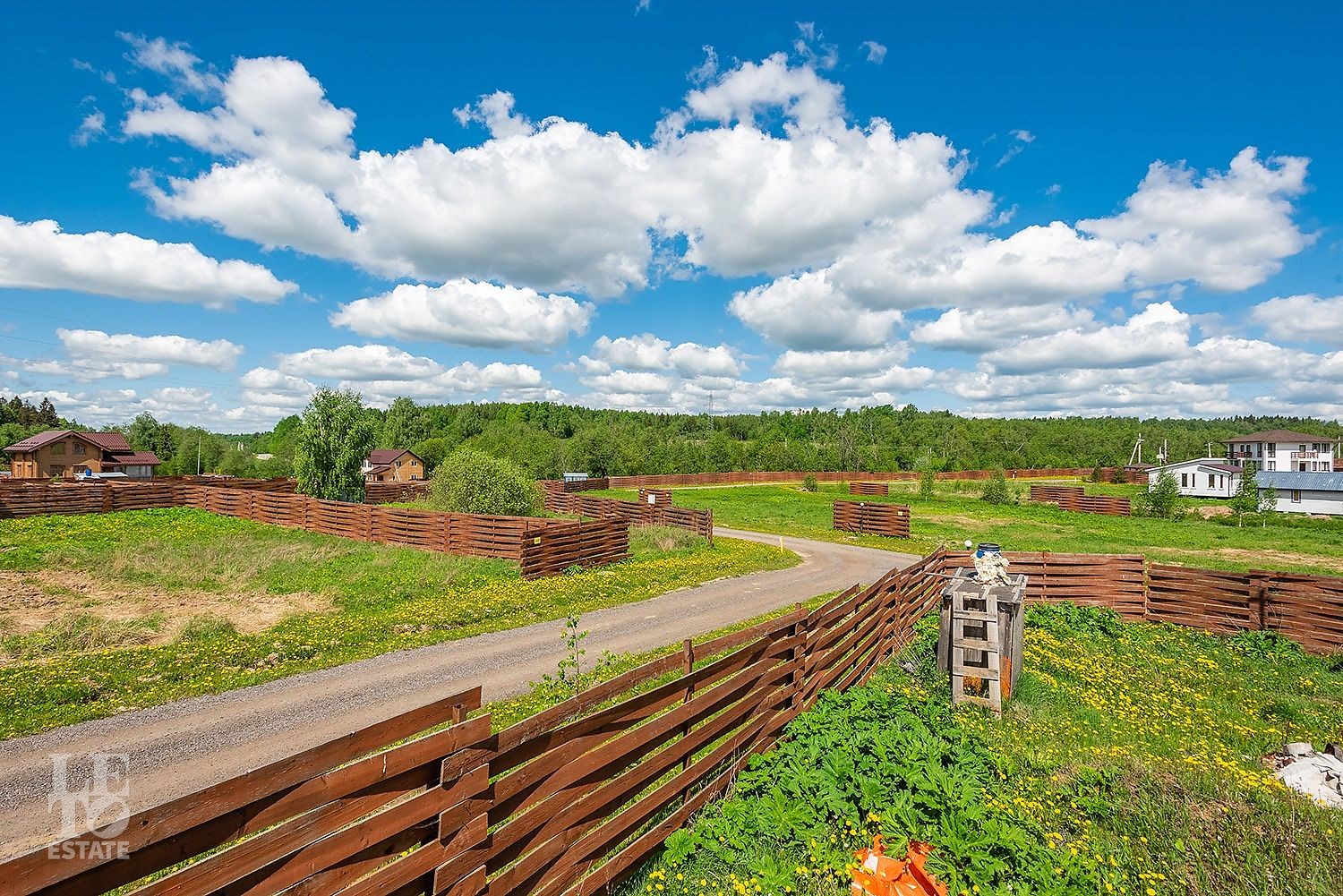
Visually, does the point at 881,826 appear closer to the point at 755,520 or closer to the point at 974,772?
the point at 974,772

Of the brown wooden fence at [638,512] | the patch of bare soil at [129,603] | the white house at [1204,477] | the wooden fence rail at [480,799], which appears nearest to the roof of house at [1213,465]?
the white house at [1204,477]

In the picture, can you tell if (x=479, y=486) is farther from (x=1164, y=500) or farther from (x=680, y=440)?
(x=680, y=440)

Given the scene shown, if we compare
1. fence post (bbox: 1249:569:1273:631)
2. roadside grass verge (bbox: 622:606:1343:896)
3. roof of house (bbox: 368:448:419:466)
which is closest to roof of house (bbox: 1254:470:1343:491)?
fence post (bbox: 1249:569:1273:631)

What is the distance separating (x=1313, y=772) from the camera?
6.89 m

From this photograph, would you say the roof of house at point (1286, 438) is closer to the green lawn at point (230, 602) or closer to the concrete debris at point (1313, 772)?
the green lawn at point (230, 602)

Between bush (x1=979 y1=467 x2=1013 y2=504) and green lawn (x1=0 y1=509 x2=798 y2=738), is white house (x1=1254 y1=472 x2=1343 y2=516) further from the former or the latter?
green lawn (x1=0 y1=509 x2=798 y2=738)

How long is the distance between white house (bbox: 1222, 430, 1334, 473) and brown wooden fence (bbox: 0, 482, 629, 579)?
3345 inches

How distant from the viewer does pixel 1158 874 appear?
4891mm

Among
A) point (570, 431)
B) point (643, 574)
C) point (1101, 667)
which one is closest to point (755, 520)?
point (643, 574)

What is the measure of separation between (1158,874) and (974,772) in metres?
1.42

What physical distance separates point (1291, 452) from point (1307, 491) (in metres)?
29.3

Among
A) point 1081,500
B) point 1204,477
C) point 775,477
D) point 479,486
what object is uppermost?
point 479,486

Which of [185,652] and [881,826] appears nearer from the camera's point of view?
[881,826]

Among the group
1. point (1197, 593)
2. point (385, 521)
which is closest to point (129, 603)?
point (385, 521)
